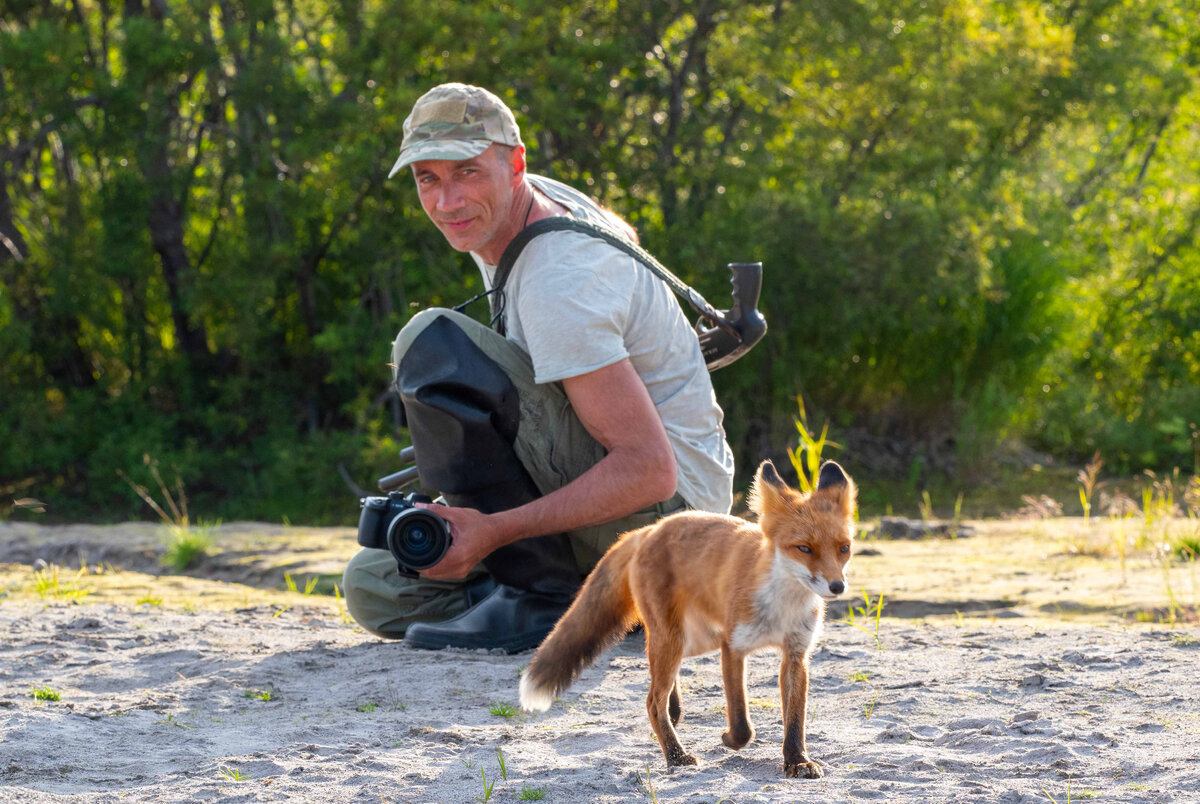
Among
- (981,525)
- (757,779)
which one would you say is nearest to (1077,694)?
(757,779)

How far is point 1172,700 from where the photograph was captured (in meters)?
3.38

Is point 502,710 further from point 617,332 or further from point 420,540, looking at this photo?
point 617,332

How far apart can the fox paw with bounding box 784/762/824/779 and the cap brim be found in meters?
2.13

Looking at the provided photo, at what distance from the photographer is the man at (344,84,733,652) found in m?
3.68

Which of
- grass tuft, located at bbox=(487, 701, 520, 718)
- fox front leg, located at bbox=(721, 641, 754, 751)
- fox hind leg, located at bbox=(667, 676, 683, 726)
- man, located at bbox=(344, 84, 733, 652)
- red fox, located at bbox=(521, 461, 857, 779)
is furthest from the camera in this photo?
man, located at bbox=(344, 84, 733, 652)

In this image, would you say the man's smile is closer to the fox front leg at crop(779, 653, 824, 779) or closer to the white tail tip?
the white tail tip

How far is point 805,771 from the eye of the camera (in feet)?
9.09

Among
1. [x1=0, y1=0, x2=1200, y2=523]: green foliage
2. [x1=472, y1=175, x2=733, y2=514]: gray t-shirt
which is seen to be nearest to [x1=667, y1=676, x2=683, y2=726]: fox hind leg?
[x1=472, y1=175, x2=733, y2=514]: gray t-shirt

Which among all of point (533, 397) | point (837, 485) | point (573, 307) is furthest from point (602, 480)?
point (837, 485)

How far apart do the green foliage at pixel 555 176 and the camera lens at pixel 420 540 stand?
631 cm

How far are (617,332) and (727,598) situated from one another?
1.11m

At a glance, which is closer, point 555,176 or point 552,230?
point 552,230

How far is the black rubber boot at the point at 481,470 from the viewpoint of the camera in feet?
12.6

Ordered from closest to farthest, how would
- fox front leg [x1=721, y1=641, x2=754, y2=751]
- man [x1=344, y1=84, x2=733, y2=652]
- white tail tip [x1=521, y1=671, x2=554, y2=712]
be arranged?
fox front leg [x1=721, y1=641, x2=754, y2=751]
white tail tip [x1=521, y1=671, x2=554, y2=712]
man [x1=344, y1=84, x2=733, y2=652]
